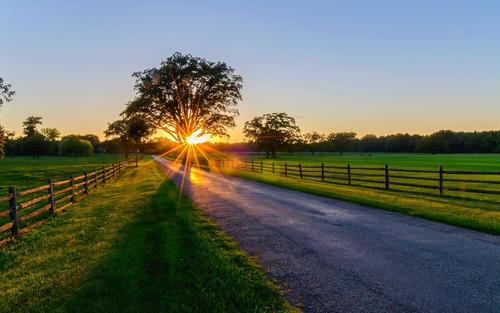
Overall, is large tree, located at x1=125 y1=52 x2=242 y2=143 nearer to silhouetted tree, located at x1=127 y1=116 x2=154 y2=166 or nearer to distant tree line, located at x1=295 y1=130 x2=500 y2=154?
silhouetted tree, located at x1=127 y1=116 x2=154 y2=166

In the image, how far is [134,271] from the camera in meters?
5.95

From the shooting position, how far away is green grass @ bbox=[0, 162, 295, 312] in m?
4.76

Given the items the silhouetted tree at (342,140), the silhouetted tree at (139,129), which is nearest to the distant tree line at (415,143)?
the silhouetted tree at (342,140)

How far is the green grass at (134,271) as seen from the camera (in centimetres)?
476

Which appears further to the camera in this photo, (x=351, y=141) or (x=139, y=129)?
(x=351, y=141)

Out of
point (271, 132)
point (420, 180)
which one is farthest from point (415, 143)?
point (420, 180)

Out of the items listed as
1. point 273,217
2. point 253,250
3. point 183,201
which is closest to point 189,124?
point 183,201

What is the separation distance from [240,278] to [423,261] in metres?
3.54

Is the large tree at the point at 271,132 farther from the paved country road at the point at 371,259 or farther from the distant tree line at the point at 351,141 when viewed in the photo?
the paved country road at the point at 371,259

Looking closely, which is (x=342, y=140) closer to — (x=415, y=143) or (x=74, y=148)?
(x=415, y=143)

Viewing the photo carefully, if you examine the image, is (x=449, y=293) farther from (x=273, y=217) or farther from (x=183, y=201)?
(x=183, y=201)

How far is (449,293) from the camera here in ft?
15.6

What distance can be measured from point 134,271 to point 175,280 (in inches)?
38.3

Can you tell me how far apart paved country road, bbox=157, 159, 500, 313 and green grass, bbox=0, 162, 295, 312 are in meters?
0.59
